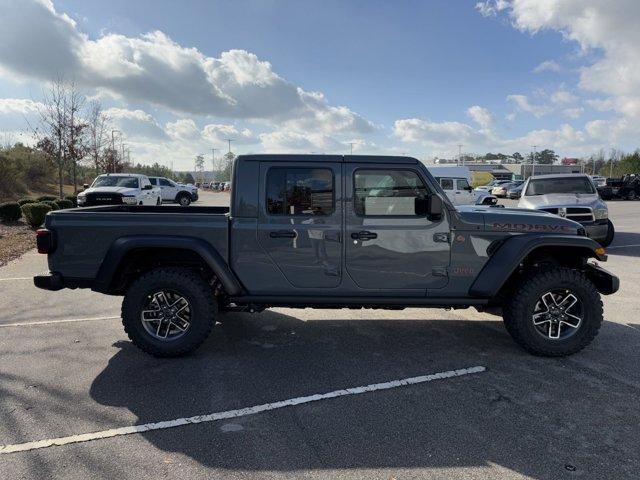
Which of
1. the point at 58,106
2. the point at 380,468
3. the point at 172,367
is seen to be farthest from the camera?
the point at 58,106

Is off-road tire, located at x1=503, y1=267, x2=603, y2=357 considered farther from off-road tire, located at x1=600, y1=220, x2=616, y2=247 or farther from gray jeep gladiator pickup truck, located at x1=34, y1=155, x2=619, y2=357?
off-road tire, located at x1=600, y1=220, x2=616, y2=247

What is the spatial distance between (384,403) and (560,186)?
9.65 metres

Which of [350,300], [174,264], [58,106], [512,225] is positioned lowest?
[350,300]

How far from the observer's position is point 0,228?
13.5 metres

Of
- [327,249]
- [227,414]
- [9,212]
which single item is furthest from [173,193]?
[227,414]

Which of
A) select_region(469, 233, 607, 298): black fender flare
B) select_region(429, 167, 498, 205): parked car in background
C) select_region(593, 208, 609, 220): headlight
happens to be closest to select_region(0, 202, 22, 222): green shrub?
select_region(429, 167, 498, 205): parked car in background

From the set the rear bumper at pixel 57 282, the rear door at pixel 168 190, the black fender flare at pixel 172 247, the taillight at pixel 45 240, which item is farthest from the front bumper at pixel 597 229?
the rear door at pixel 168 190

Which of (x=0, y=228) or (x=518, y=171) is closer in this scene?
(x=0, y=228)

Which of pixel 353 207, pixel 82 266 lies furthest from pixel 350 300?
pixel 82 266

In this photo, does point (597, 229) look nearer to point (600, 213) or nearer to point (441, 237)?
point (600, 213)

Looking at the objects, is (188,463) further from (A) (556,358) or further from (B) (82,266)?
(A) (556,358)

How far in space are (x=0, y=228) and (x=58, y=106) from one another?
36.9 ft

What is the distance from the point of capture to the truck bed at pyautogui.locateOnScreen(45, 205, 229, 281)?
4.18 metres

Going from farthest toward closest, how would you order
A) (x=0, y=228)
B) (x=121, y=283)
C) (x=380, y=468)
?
(x=0, y=228), (x=121, y=283), (x=380, y=468)
